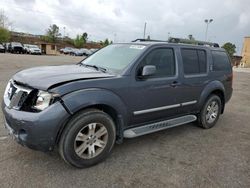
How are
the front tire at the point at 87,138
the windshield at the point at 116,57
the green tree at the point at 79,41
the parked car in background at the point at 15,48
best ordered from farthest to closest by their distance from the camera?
1. the green tree at the point at 79,41
2. the parked car in background at the point at 15,48
3. the windshield at the point at 116,57
4. the front tire at the point at 87,138

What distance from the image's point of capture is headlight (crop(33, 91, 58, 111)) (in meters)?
2.92

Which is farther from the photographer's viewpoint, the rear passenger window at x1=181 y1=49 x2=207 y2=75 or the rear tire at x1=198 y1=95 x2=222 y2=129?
the rear tire at x1=198 y1=95 x2=222 y2=129

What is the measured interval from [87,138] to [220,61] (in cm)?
372

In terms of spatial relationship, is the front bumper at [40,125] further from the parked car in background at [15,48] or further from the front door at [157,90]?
the parked car in background at [15,48]

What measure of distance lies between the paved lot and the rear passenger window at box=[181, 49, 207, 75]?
1.31 meters

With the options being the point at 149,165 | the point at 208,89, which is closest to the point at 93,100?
the point at 149,165

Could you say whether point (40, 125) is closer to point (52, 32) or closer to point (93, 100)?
point (93, 100)

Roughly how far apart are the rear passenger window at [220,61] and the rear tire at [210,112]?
0.66 meters

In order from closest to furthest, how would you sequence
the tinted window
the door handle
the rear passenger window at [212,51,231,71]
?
1. the tinted window
2. the door handle
3. the rear passenger window at [212,51,231,71]

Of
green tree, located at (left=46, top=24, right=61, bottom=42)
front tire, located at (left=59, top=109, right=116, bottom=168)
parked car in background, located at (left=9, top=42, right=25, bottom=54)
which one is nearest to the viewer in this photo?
front tire, located at (left=59, top=109, right=116, bottom=168)

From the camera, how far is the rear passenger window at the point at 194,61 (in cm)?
453

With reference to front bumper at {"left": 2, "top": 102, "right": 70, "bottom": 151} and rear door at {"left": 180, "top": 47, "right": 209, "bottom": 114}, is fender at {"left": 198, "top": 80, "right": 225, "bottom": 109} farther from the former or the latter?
front bumper at {"left": 2, "top": 102, "right": 70, "bottom": 151}

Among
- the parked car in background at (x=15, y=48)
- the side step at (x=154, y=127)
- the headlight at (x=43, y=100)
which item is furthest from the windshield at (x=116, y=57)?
the parked car in background at (x=15, y=48)

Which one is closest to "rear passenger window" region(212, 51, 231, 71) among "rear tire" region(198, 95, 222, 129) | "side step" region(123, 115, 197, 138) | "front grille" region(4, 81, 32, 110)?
"rear tire" region(198, 95, 222, 129)
